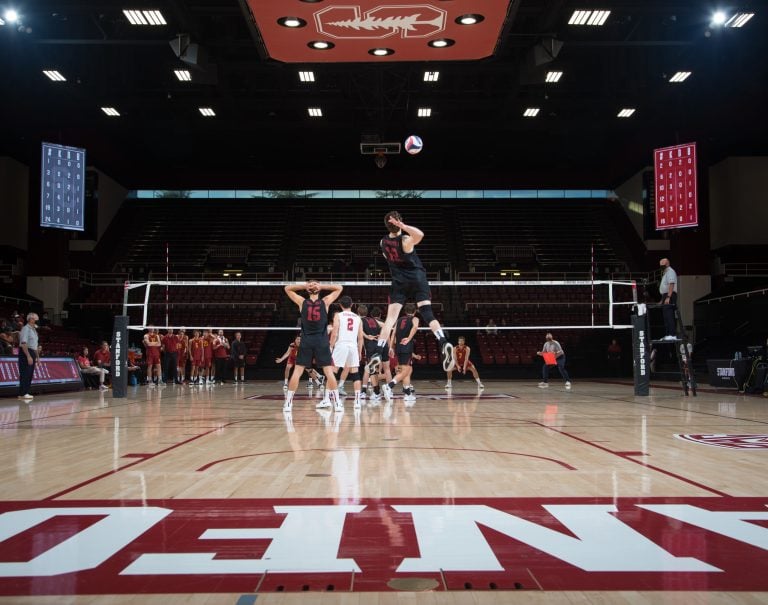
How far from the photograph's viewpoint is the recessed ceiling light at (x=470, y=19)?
13992 mm

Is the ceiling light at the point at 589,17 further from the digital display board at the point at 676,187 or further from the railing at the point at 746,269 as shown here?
the railing at the point at 746,269

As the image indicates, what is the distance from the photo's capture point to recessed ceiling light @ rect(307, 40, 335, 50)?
15172 millimetres

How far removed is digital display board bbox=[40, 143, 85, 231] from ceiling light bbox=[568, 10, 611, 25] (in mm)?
17571

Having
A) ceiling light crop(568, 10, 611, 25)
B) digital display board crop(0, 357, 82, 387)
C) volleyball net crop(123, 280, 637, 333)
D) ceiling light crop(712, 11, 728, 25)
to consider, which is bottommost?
digital display board crop(0, 357, 82, 387)

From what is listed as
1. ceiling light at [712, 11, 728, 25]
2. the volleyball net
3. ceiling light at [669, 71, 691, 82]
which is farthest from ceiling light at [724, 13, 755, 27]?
the volleyball net

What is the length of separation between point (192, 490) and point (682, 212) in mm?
23772

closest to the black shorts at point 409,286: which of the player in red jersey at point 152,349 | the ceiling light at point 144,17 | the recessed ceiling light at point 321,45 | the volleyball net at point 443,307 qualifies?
the recessed ceiling light at point 321,45

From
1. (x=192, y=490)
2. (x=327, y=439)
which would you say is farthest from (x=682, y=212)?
(x=192, y=490)

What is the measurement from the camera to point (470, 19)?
1414 cm

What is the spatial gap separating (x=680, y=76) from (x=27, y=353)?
20.2 metres

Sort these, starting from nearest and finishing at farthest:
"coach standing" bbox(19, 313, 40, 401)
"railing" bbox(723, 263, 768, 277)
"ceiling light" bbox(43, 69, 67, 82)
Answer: "coach standing" bbox(19, 313, 40, 401)
"ceiling light" bbox(43, 69, 67, 82)
"railing" bbox(723, 263, 768, 277)

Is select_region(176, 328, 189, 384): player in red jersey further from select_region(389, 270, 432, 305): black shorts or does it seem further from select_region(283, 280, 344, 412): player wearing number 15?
select_region(389, 270, 432, 305): black shorts

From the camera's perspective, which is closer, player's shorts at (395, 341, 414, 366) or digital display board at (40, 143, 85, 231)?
player's shorts at (395, 341, 414, 366)

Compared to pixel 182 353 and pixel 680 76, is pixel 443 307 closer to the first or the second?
pixel 182 353
